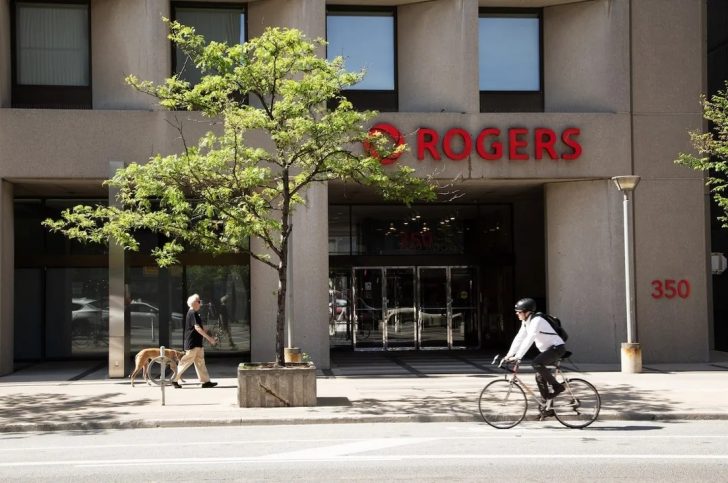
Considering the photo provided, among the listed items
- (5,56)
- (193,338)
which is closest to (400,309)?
(193,338)

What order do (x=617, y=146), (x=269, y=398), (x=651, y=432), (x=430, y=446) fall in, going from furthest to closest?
1. (x=617, y=146)
2. (x=269, y=398)
3. (x=651, y=432)
4. (x=430, y=446)

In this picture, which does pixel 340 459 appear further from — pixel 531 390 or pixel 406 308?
pixel 406 308

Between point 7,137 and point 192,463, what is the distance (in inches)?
491

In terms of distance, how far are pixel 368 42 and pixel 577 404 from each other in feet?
41.3

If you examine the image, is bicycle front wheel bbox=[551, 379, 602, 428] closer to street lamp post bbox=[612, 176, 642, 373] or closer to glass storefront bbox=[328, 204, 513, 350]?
street lamp post bbox=[612, 176, 642, 373]

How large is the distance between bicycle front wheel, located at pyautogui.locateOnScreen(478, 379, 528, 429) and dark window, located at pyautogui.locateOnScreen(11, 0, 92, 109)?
13.0 m

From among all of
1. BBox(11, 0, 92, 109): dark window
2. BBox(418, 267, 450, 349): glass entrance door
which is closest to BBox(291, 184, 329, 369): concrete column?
BBox(11, 0, 92, 109): dark window

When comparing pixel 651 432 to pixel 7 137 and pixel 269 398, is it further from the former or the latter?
pixel 7 137

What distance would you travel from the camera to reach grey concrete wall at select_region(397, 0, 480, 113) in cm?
2044

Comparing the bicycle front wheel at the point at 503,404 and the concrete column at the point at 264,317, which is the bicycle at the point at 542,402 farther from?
the concrete column at the point at 264,317

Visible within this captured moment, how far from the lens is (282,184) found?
15336 millimetres

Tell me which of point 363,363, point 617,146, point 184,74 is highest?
point 184,74

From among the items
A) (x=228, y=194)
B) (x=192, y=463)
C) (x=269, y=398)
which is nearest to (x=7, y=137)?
(x=228, y=194)

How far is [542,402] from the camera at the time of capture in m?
12.0
